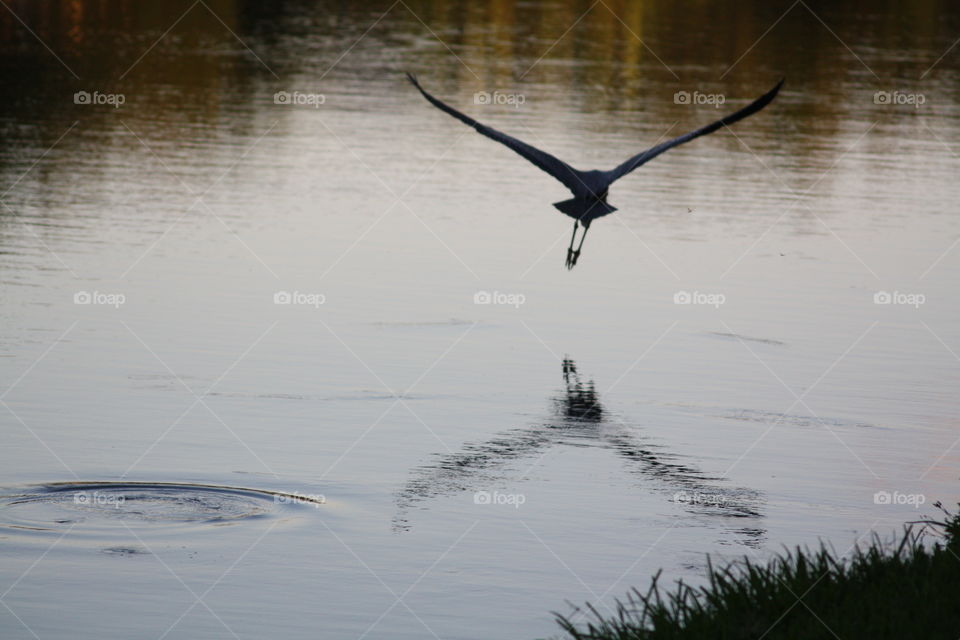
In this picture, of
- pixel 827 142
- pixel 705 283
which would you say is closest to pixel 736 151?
pixel 827 142

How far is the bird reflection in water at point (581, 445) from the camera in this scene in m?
11.9

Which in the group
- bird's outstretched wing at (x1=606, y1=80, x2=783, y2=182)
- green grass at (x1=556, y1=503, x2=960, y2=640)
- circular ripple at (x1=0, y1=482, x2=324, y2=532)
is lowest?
green grass at (x1=556, y1=503, x2=960, y2=640)

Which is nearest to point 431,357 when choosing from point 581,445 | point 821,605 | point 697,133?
point 581,445

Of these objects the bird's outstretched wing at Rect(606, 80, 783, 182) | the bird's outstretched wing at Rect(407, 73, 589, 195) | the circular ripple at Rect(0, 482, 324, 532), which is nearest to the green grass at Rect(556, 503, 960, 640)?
the circular ripple at Rect(0, 482, 324, 532)

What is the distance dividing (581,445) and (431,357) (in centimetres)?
295

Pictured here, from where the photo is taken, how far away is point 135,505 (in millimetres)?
11523

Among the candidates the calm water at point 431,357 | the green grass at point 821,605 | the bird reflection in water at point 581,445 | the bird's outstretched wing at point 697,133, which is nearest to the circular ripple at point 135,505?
the calm water at point 431,357

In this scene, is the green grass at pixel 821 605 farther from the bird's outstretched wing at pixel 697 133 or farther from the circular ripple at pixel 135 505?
the bird's outstretched wing at pixel 697 133

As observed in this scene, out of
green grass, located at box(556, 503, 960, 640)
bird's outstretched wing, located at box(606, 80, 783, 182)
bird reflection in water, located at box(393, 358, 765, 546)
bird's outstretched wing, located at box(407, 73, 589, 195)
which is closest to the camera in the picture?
green grass, located at box(556, 503, 960, 640)

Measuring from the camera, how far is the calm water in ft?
35.0

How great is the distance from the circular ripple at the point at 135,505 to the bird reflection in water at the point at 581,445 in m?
0.94

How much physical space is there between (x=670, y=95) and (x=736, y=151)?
25.1 ft

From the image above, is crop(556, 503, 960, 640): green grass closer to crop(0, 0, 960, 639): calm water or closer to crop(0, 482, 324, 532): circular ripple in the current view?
crop(0, 0, 960, 639): calm water

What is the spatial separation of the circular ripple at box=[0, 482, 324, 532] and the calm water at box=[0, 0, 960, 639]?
0.10 ft
